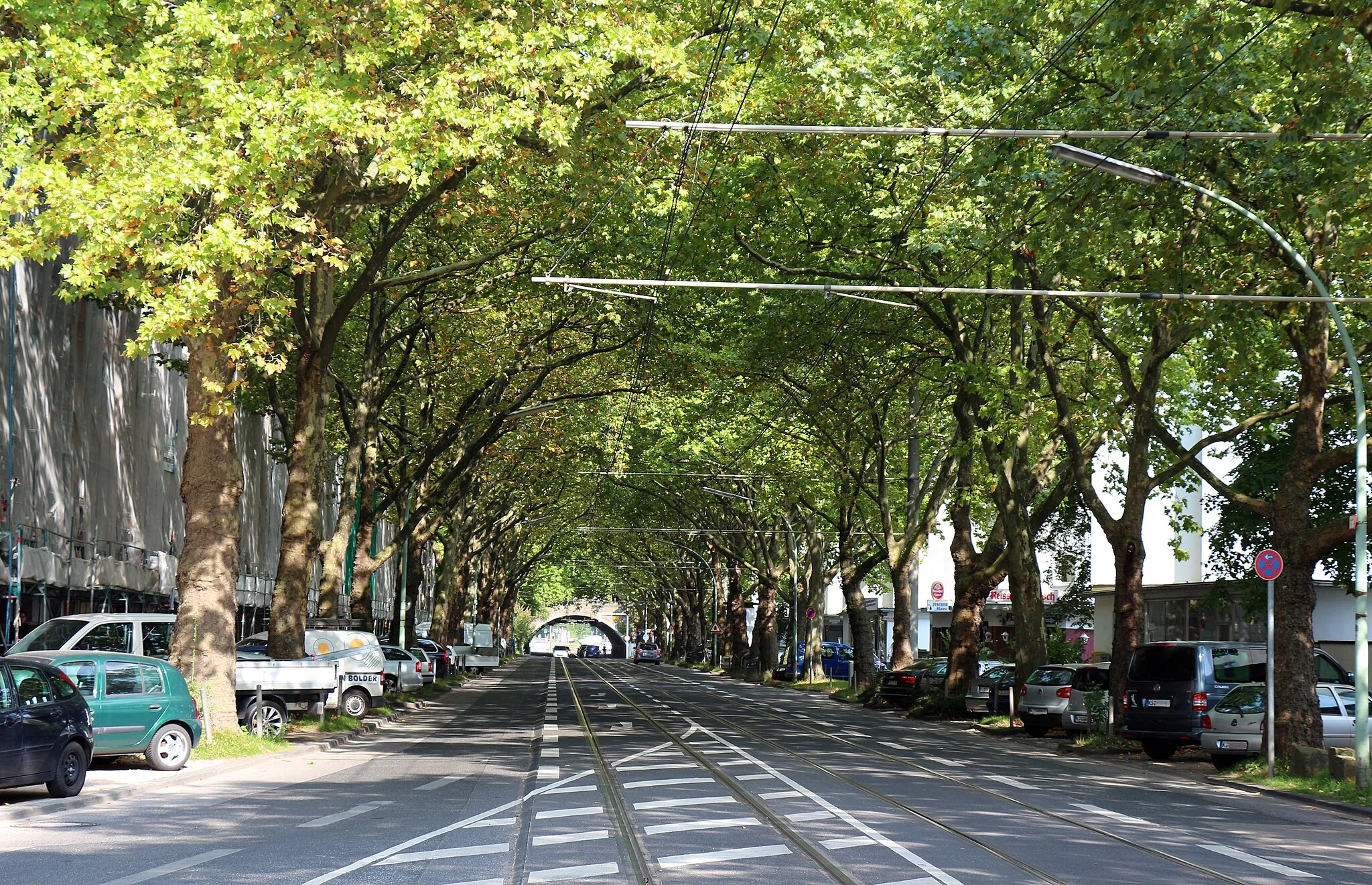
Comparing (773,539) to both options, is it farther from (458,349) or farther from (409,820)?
(409,820)

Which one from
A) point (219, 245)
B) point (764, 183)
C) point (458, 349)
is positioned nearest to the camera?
point (219, 245)

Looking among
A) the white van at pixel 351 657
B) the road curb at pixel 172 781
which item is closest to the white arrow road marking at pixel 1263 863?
the road curb at pixel 172 781

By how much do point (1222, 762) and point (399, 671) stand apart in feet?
70.6

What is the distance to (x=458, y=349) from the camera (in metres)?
34.3

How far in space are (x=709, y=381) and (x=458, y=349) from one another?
6.58m

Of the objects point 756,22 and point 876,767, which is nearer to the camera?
point 756,22

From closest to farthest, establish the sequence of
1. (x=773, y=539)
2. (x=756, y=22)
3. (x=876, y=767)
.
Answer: (x=756, y=22), (x=876, y=767), (x=773, y=539)

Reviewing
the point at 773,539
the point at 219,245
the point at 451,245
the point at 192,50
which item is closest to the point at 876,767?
the point at 219,245

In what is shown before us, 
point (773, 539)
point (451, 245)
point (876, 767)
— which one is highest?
point (451, 245)

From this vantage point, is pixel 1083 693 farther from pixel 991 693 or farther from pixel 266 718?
pixel 266 718

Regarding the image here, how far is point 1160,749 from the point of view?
948 inches

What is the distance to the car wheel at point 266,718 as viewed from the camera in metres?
21.4

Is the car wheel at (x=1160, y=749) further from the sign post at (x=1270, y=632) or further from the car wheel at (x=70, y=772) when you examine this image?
the car wheel at (x=70, y=772)

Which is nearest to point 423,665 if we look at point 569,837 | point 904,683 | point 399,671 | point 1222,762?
point 399,671
